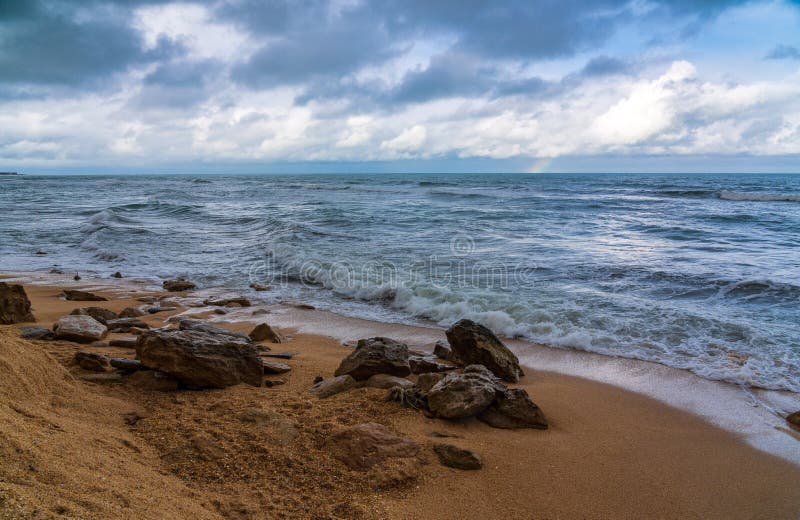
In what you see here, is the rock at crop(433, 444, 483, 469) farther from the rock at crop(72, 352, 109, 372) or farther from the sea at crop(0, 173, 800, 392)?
the sea at crop(0, 173, 800, 392)

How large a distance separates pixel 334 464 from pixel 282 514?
564mm

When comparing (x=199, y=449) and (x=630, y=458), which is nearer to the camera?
(x=199, y=449)

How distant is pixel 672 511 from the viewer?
312 cm

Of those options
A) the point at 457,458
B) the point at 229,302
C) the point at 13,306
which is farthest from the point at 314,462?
the point at 229,302

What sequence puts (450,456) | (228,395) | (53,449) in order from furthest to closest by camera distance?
(228,395) → (450,456) → (53,449)

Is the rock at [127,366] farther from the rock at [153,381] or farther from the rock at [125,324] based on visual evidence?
the rock at [125,324]

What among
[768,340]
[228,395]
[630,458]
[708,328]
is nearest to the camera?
[630,458]

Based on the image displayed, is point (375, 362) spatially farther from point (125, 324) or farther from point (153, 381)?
point (125, 324)

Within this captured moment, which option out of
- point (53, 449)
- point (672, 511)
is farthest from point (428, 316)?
point (53, 449)

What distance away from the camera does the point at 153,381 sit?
430 centimetres

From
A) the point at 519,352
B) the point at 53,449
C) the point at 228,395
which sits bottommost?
the point at 519,352

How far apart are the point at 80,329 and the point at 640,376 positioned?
21.5 feet

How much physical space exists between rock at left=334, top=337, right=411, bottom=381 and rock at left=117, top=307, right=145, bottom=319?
14.1 feet

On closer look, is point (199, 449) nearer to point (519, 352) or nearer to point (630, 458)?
point (630, 458)
